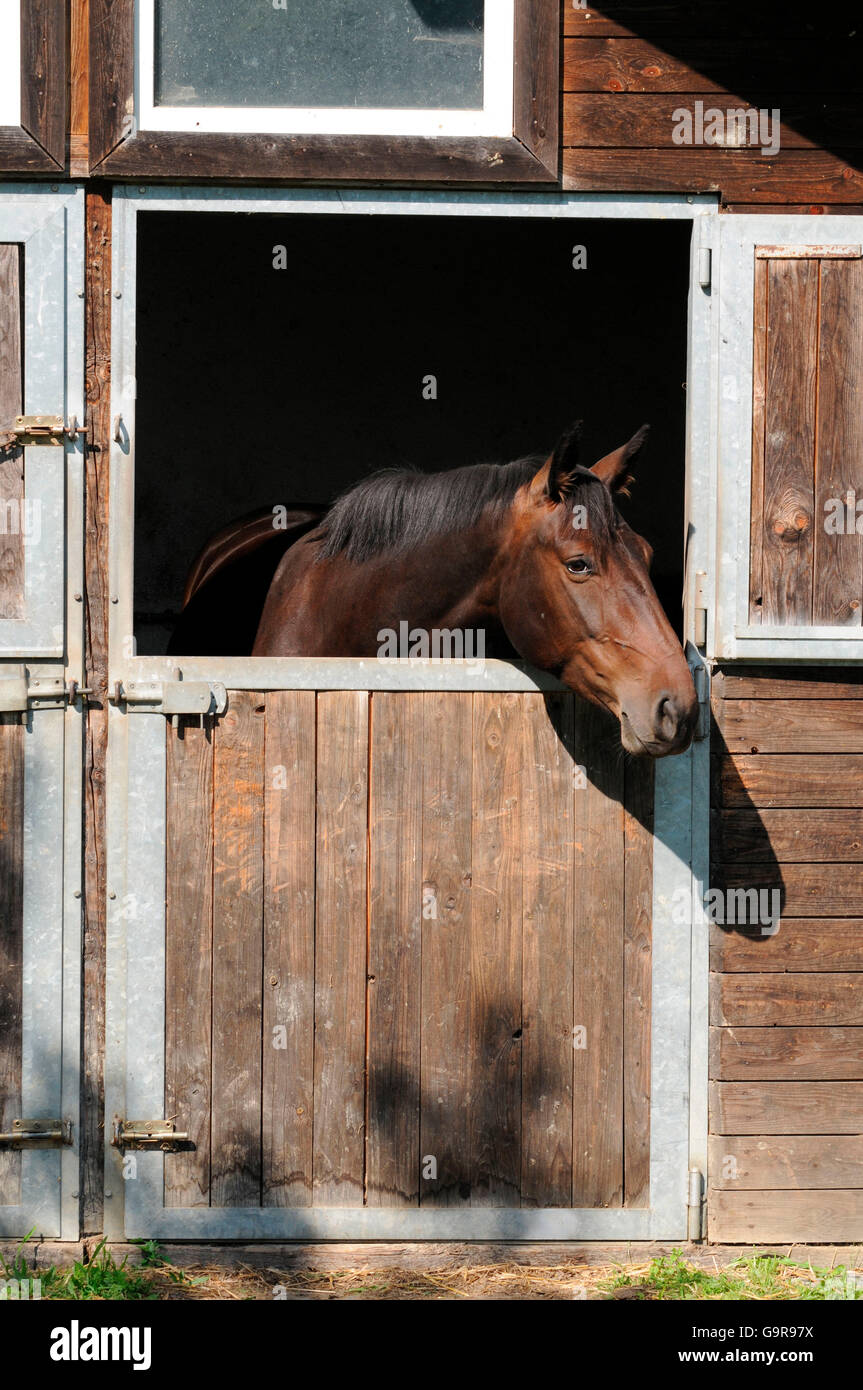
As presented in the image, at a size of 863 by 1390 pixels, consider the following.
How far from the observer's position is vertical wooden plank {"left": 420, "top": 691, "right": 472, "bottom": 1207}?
3.34 meters

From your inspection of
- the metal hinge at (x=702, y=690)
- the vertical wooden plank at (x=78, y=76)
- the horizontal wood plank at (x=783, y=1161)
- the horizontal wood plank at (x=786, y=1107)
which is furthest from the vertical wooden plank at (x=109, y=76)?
the horizontal wood plank at (x=783, y=1161)

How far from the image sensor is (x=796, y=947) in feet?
11.0

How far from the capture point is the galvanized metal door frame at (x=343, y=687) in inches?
130

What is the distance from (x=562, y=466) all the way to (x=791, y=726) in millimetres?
885

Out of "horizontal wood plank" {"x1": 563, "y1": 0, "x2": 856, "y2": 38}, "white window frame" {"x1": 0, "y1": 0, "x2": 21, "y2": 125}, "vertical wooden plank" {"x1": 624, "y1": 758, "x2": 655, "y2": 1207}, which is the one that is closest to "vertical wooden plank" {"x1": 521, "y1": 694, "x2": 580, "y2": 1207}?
"vertical wooden plank" {"x1": 624, "y1": 758, "x2": 655, "y2": 1207}

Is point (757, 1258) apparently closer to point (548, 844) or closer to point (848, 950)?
point (848, 950)

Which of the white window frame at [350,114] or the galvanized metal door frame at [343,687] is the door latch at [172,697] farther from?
the white window frame at [350,114]

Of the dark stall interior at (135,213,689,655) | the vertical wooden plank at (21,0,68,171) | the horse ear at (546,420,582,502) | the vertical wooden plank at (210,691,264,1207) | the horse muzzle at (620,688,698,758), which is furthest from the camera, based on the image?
the dark stall interior at (135,213,689,655)

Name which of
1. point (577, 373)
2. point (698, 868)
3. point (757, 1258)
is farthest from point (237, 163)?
point (577, 373)

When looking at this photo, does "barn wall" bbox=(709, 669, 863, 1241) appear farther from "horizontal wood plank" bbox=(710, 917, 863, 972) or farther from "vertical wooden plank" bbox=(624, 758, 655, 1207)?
"vertical wooden plank" bbox=(624, 758, 655, 1207)

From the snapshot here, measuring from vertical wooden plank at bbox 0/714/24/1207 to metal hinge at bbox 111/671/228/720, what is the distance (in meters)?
0.28

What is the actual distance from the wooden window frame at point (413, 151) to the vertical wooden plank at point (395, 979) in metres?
1.37

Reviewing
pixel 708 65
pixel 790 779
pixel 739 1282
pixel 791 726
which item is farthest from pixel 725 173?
pixel 739 1282

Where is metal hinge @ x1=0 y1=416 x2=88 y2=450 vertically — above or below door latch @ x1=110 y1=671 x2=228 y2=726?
above
